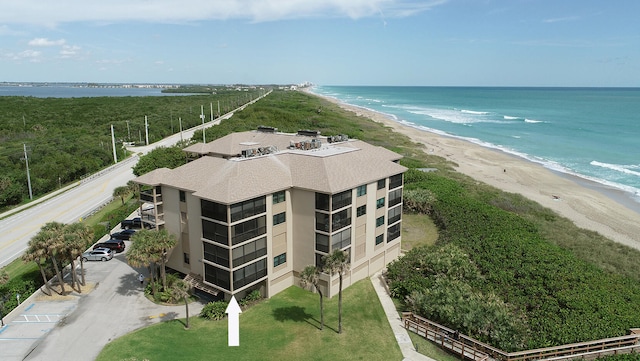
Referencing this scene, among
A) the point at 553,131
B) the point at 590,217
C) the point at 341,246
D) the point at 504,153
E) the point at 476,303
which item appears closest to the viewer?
the point at 476,303

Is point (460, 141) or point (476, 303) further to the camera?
point (460, 141)

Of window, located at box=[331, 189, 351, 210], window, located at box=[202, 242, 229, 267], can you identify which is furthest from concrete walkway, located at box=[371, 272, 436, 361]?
window, located at box=[202, 242, 229, 267]

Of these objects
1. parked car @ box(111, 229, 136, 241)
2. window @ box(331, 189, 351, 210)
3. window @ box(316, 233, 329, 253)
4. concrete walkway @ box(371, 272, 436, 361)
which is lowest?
concrete walkway @ box(371, 272, 436, 361)

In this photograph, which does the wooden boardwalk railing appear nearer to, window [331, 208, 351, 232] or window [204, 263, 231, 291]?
window [331, 208, 351, 232]

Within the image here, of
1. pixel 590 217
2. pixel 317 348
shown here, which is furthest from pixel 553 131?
pixel 317 348

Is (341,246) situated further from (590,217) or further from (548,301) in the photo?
(590,217)

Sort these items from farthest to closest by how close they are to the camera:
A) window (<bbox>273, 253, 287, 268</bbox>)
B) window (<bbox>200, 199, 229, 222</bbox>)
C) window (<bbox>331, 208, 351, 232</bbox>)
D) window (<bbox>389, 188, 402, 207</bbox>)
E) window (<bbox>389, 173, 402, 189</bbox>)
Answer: window (<bbox>389, 188, 402, 207</bbox>) < window (<bbox>389, 173, 402, 189</bbox>) < window (<bbox>273, 253, 287, 268</bbox>) < window (<bbox>331, 208, 351, 232</bbox>) < window (<bbox>200, 199, 229, 222</bbox>)
